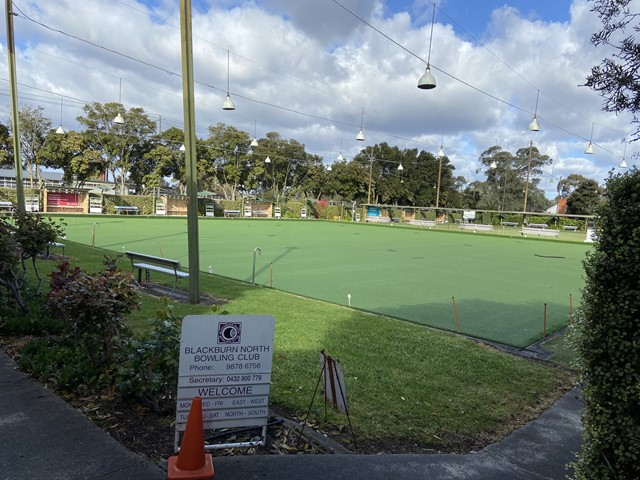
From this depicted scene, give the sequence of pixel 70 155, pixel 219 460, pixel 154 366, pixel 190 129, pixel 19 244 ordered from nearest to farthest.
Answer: pixel 219 460
pixel 154 366
pixel 19 244
pixel 190 129
pixel 70 155

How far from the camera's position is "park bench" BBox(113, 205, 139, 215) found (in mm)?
44366

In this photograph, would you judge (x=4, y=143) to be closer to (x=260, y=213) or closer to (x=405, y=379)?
(x=260, y=213)

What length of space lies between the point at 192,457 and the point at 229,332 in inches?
32.1

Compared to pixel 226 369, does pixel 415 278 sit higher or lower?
lower

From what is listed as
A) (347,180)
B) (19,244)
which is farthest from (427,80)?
(347,180)

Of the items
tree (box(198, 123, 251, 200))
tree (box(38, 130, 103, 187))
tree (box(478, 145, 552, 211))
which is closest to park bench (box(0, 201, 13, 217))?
tree (box(38, 130, 103, 187))

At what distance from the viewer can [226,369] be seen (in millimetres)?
3168

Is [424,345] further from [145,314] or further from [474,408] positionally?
[145,314]

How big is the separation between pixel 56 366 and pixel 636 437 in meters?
4.85

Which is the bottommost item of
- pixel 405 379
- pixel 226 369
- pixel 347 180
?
pixel 405 379

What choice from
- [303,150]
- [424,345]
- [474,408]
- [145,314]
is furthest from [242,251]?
[303,150]

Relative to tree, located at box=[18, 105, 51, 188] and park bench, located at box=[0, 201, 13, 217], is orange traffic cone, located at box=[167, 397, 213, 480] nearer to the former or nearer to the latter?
park bench, located at box=[0, 201, 13, 217]

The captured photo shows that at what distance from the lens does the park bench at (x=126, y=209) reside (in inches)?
1747

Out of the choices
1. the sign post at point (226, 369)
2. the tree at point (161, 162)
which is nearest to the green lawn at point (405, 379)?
the sign post at point (226, 369)
